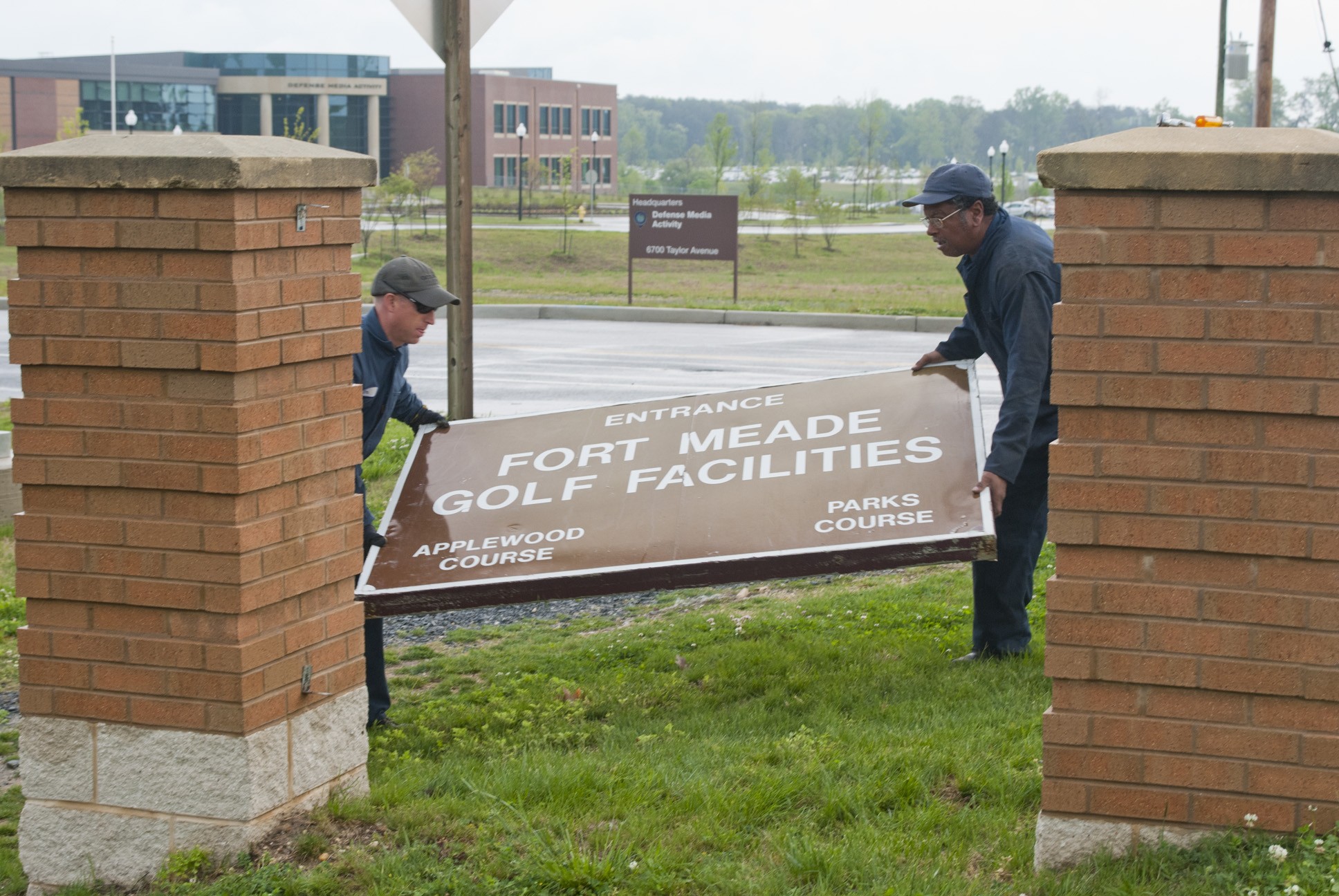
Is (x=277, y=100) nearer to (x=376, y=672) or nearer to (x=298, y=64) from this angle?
(x=298, y=64)

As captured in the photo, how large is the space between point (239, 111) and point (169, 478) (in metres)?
80.7

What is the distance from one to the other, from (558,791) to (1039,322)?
8.19 ft

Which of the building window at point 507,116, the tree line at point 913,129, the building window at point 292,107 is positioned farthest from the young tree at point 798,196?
the tree line at point 913,129

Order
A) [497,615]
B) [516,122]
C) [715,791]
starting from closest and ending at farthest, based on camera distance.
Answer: [715,791], [497,615], [516,122]

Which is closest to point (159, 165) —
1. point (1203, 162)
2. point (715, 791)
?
point (715, 791)

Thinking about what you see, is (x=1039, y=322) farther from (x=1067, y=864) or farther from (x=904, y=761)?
(x=1067, y=864)

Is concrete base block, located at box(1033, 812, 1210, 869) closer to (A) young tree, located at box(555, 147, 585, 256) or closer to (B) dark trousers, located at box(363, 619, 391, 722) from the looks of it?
(B) dark trousers, located at box(363, 619, 391, 722)

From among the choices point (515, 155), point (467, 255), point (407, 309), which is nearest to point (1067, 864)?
point (407, 309)

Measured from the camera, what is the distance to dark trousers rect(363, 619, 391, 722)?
17.0 ft

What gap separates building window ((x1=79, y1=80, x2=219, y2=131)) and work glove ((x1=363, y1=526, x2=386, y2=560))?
240 feet

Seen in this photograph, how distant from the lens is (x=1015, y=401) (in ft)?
16.2

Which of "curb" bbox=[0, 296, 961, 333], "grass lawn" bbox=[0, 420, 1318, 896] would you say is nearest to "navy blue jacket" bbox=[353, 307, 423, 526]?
"grass lawn" bbox=[0, 420, 1318, 896]

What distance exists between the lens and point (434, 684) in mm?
5910

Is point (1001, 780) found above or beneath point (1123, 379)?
beneath
